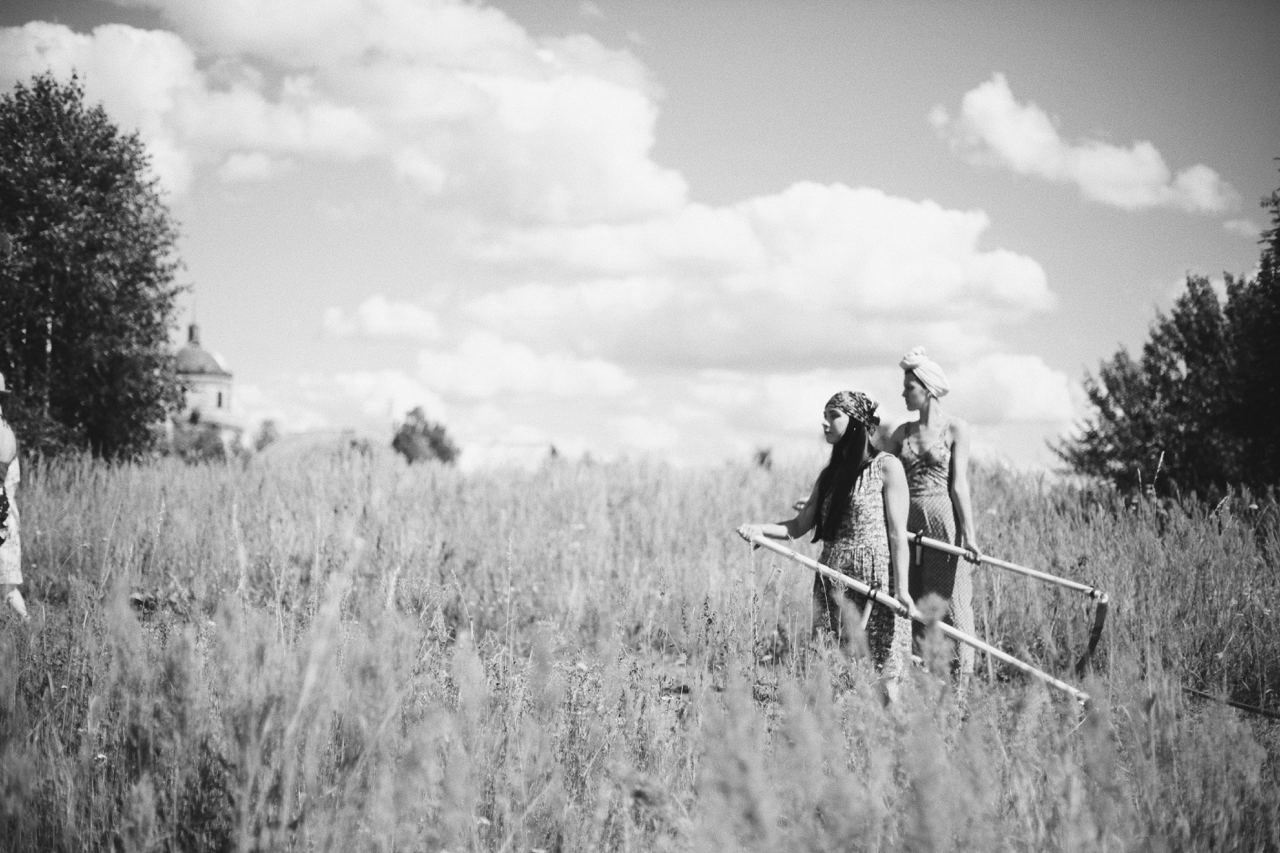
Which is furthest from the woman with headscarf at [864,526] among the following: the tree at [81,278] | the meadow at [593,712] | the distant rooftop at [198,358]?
the distant rooftop at [198,358]

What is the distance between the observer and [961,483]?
4988mm

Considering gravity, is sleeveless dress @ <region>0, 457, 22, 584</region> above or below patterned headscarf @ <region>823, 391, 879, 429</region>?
below

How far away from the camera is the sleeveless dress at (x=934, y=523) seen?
4910 mm

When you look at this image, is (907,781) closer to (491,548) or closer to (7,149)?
(491,548)

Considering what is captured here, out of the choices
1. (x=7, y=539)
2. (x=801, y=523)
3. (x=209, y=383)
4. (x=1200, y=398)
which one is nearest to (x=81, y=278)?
(x=7, y=539)

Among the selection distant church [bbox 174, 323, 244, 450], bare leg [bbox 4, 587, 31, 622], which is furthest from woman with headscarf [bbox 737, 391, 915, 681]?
distant church [bbox 174, 323, 244, 450]

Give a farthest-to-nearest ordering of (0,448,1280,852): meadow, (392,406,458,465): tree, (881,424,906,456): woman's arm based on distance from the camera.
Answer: (392,406,458,465): tree < (881,424,906,456): woman's arm < (0,448,1280,852): meadow

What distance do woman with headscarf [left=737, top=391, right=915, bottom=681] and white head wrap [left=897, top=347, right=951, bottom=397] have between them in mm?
630

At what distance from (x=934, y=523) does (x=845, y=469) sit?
96cm

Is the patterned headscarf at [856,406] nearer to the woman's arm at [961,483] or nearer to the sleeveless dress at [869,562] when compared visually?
the sleeveless dress at [869,562]

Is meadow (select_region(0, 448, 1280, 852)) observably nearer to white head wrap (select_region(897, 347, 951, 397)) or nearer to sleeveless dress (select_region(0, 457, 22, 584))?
sleeveless dress (select_region(0, 457, 22, 584))

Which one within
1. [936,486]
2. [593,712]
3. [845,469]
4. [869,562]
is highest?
[845,469]

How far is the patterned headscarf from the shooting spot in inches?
173

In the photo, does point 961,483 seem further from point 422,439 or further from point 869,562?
point 422,439
